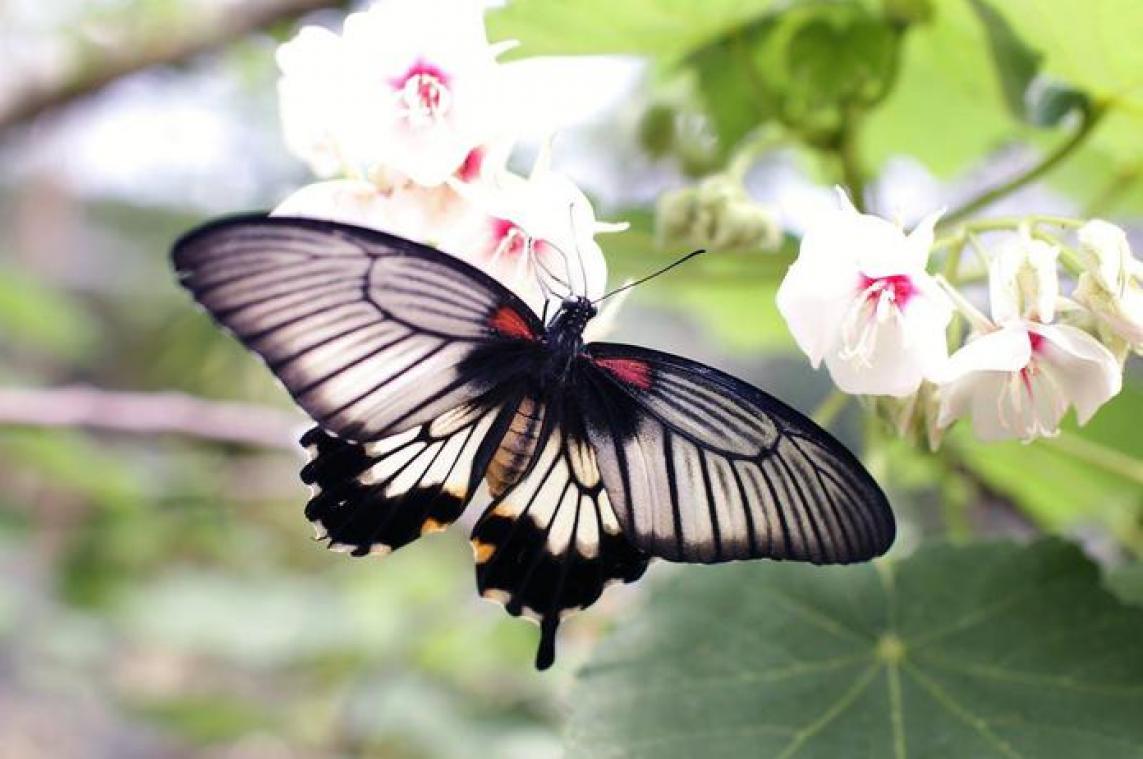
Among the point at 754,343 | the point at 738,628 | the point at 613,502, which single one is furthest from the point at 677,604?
the point at 754,343

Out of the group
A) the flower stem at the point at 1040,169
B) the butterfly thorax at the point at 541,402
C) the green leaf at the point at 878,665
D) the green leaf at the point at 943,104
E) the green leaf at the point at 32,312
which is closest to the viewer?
the butterfly thorax at the point at 541,402

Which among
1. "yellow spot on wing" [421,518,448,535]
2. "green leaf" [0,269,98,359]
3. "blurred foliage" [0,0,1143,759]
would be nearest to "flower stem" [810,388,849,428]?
"blurred foliage" [0,0,1143,759]

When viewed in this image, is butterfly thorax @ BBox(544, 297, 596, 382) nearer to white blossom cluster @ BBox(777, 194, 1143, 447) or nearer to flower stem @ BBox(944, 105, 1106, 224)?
white blossom cluster @ BBox(777, 194, 1143, 447)

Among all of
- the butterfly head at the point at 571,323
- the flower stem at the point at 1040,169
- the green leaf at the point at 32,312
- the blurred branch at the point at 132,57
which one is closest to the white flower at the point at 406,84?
the butterfly head at the point at 571,323

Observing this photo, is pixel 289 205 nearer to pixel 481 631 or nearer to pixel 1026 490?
pixel 1026 490

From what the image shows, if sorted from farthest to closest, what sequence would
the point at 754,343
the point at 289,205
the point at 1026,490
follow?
1. the point at 754,343
2. the point at 1026,490
3. the point at 289,205

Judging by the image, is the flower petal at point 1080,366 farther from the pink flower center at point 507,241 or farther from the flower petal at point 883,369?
the pink flower center at point 507,241
